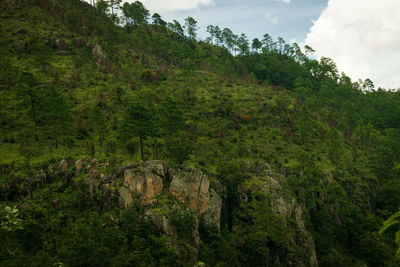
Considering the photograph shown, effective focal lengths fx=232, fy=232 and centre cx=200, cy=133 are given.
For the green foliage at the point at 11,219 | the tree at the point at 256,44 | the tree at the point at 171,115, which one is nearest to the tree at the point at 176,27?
the tree at the point at 256,44

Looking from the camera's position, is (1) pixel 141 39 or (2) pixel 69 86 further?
(1) pixel 141 39

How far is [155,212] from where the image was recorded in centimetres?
3381

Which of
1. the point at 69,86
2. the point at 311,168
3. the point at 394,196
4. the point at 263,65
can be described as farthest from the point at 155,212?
the point at 263,65

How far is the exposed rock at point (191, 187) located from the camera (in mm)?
39312

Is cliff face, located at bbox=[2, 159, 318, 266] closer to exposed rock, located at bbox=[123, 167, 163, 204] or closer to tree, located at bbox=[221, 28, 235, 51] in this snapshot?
exposed rock, located at bbox=[123, 167, 163, 204]

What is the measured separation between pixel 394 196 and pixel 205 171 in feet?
163

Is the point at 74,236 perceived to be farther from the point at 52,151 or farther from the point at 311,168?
the point at 311,168

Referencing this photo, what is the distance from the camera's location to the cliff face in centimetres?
3369

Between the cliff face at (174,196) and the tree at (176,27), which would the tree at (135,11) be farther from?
the cliff face at (174,196)

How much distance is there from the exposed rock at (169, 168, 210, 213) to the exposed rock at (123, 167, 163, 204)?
2.65 m

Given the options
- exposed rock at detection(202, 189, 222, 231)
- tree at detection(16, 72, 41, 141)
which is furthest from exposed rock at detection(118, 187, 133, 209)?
tree at detection(16, 72, 41, 141)

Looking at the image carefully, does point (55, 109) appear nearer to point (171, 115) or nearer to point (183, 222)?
point (171, 115)

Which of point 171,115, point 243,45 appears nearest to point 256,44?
point 243,45

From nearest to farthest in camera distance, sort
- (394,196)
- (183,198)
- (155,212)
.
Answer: (155,212), (183,198), (394,196)
